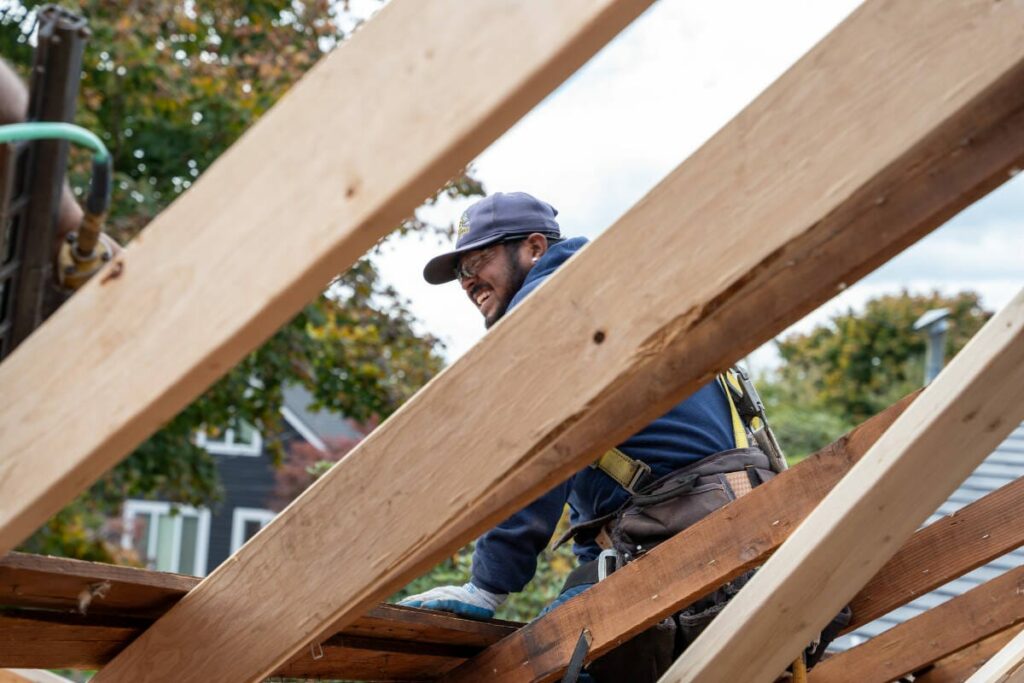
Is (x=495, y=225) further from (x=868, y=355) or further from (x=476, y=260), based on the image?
(x=868, y=355)

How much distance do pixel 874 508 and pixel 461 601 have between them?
104 centimetres

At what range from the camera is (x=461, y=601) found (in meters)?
2.79

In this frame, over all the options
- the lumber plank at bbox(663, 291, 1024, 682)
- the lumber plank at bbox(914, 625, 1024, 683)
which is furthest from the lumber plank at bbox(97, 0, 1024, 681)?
the lumber plank at bbox(914, 625, 1024, 683)

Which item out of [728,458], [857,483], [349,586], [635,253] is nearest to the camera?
[635,253]

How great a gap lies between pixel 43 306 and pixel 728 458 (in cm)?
161

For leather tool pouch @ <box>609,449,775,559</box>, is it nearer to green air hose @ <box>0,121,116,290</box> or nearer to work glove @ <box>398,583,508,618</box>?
work glove @ <box>398,583,508,618</box>

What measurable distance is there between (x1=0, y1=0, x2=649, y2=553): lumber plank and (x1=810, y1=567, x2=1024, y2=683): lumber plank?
2.31 meters

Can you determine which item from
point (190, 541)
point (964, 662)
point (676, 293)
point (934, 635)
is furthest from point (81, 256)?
point (190, 541)

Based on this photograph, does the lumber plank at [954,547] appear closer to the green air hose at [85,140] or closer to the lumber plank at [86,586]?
the lumber plank at [86,586]

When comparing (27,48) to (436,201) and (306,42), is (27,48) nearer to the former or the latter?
(306,42)

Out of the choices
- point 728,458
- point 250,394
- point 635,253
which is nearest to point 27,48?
point 250,394

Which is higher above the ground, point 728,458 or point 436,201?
point 436,201

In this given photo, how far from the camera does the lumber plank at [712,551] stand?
2434mm

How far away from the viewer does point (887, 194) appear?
1524mm
